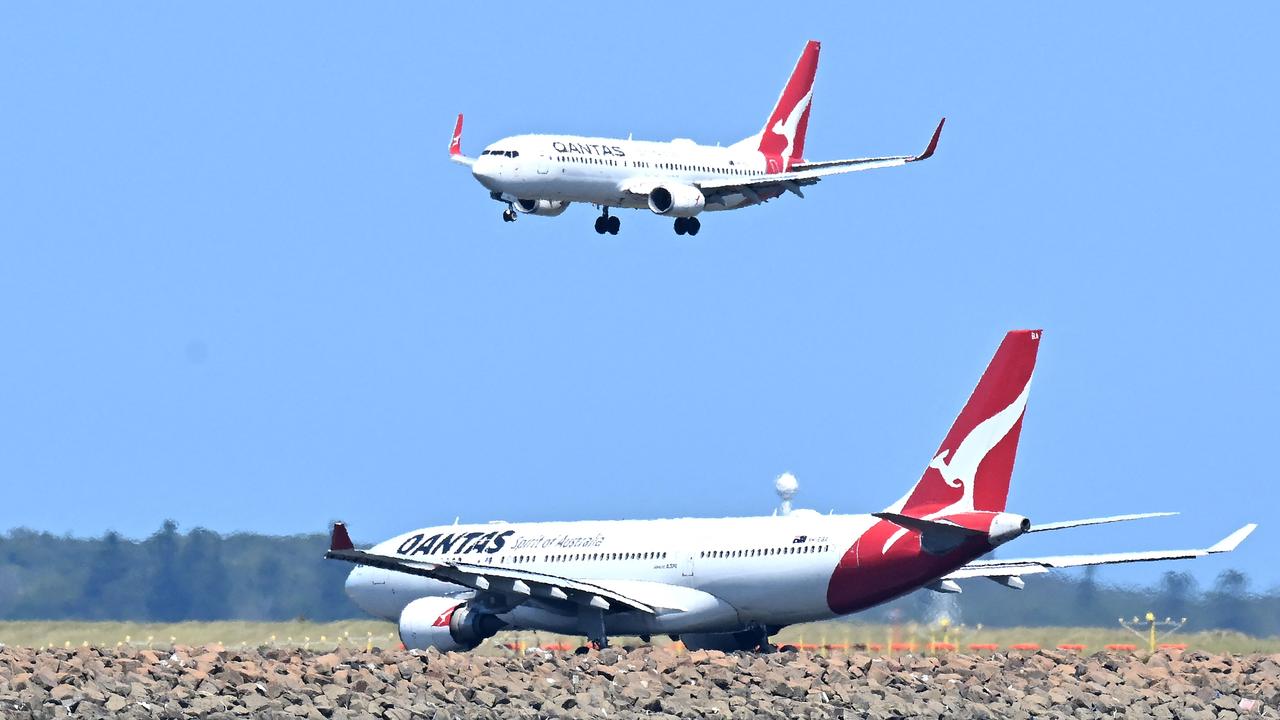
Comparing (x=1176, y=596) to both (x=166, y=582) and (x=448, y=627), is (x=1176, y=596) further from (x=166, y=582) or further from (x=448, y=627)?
(x=166, y=582)

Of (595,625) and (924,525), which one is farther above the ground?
(924,525)

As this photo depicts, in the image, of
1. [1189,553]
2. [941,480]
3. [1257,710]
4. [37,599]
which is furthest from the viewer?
[37,599]

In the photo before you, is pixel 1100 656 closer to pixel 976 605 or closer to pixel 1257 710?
pixel 1257 710

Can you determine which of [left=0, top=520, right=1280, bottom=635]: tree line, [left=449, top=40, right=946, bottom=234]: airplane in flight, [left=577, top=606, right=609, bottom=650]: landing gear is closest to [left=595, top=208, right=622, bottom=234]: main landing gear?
[left=449, top=40, right=946, bottom=234]: airplane in flight

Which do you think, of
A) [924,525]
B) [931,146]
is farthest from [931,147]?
[924,525]

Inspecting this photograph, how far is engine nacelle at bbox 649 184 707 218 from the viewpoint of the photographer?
2293 inches

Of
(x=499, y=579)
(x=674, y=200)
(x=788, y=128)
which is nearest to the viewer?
(x=499, y=579)

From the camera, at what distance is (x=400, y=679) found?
109 ft

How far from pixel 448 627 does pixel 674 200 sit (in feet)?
64.0

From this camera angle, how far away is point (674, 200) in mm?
58312

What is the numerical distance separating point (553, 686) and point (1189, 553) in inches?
544

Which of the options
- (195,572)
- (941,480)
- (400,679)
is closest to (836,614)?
(941,480)

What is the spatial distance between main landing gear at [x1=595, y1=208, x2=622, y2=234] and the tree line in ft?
35.1

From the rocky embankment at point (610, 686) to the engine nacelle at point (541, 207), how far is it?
22444 millimetres
